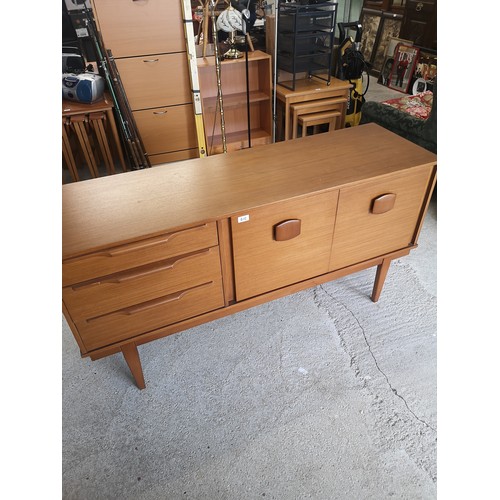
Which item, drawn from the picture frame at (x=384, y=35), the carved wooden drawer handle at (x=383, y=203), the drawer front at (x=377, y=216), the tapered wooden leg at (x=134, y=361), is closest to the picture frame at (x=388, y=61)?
the picture frame at (x=384, y=35)

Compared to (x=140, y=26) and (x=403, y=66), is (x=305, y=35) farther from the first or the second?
(x=403, y=66)

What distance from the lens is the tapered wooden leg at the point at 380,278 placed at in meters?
1.79

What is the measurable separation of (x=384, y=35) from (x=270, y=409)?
5827 millimetres

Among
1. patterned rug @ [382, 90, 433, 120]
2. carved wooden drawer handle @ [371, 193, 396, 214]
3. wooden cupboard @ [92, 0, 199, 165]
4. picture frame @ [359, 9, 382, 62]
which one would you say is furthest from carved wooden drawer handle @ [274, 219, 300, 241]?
picture frame @ [359, 9, 382, 62]

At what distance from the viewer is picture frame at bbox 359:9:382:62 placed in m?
5.58

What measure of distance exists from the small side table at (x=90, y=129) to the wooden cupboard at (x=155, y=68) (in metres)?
0.21

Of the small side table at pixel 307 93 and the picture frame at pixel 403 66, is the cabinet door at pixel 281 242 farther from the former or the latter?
the picture frame at pixel 403 66

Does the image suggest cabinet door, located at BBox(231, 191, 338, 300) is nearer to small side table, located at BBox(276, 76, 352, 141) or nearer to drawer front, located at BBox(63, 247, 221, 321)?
drawer front, located at BBox(63, 247, 221, 321)

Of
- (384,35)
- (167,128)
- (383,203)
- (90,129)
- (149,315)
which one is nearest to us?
(149,315)

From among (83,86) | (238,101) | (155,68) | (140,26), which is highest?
(140,26)

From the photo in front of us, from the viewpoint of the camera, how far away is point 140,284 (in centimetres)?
118

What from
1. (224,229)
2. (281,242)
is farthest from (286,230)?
(224,229)

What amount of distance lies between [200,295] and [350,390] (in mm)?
802

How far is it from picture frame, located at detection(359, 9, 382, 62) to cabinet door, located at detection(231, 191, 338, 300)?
537 cm
